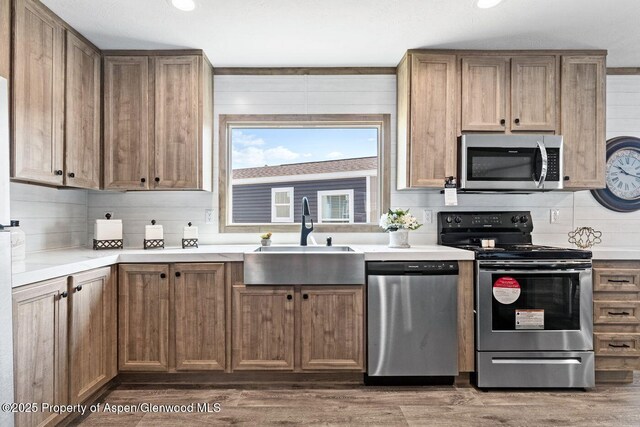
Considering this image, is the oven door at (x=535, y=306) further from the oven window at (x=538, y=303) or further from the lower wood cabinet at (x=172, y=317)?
the lower wood cabinet at (x=172, y=317)

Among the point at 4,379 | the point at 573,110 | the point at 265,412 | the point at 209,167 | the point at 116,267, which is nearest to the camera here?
the point at 4,379

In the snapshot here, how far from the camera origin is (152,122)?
2932mm

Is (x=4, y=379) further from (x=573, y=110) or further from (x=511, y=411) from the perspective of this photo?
(x=573, y=110)

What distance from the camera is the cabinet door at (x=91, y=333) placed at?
6.91 ft

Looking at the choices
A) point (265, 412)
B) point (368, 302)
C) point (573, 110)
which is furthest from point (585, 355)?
point (265, 412)

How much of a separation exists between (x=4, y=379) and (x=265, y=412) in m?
1.33

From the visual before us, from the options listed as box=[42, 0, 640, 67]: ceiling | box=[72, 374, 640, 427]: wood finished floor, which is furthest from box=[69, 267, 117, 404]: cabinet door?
box=[42, 0, 640, 67]: ceiling

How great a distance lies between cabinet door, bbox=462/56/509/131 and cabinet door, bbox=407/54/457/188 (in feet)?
0.38

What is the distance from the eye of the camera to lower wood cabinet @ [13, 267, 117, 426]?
174cm

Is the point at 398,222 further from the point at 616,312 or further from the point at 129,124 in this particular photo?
the point at 129,124

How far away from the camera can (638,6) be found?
7.83 feet

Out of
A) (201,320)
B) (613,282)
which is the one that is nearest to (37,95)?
(201,320)

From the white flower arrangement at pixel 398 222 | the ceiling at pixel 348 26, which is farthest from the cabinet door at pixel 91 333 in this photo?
Result: the white flower arrangement at pixel 398 222

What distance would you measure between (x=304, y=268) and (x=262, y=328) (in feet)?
1.64
